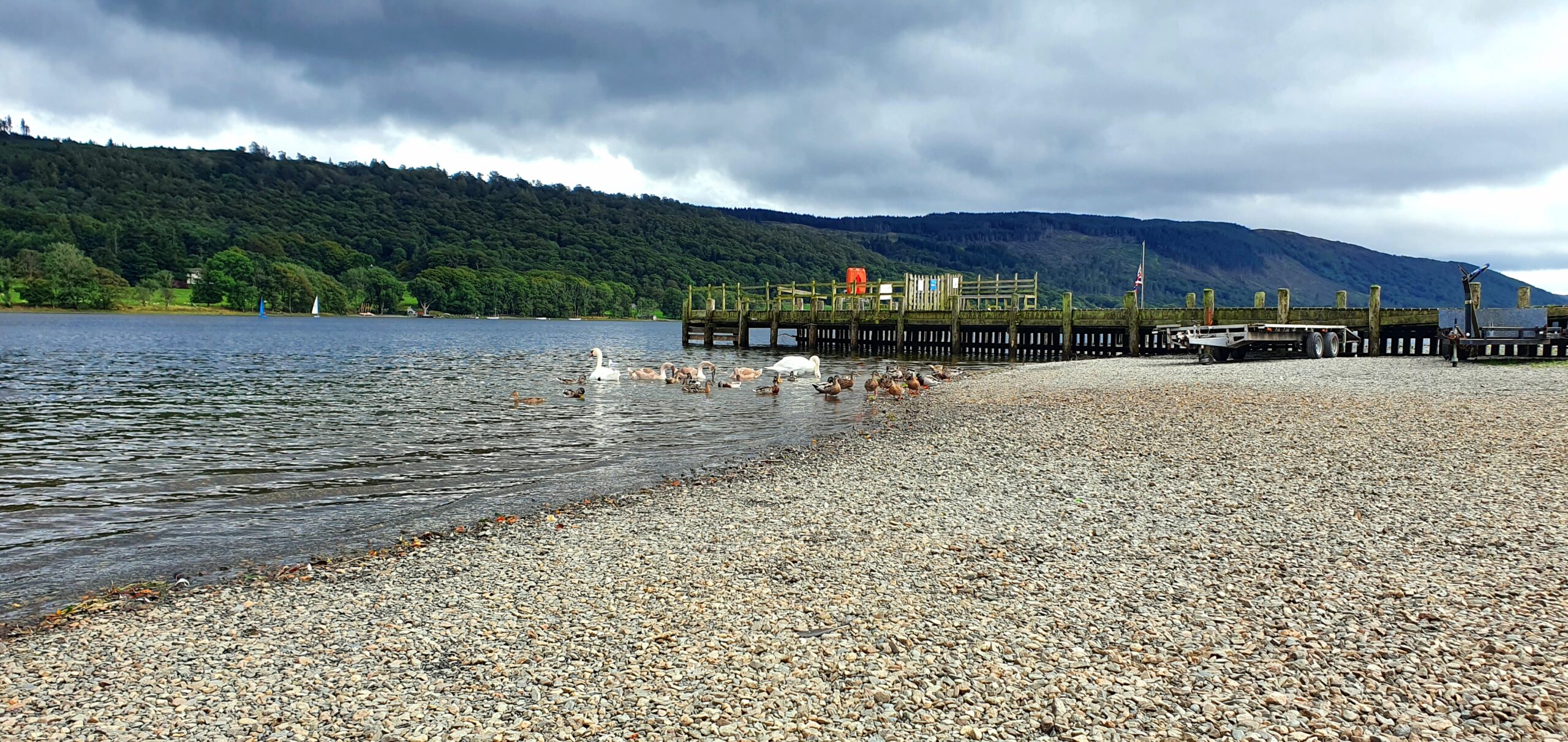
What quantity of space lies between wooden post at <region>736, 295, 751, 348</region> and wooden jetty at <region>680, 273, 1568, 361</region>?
3.7 inches

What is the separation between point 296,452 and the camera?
15.2 meters

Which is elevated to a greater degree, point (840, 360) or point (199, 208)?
point (199, 208)

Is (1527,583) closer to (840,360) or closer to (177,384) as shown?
(177,384)

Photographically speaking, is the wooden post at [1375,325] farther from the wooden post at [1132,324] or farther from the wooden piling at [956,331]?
the wooden piling at [956,331]

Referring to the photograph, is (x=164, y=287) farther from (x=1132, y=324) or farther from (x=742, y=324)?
(x=1132, y=324)

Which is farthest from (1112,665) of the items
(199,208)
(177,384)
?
(199,208)

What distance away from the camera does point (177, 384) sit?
2897cm

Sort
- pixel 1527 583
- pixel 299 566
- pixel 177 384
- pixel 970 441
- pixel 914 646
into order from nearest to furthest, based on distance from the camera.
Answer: pixel 914 646 → pixel 1527 583 → pixel 299 566 → pixel 970 441 → pixel 177 384

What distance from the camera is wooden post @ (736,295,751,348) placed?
184 feet

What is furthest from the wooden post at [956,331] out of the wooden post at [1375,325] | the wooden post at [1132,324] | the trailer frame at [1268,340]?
the wooden post at [1375,325]

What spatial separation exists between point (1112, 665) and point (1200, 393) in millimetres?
16487

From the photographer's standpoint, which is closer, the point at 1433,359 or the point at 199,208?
the point at 1433,359

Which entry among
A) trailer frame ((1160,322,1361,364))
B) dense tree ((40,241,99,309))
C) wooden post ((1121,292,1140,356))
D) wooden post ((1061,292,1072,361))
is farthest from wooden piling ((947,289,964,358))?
dense tree ((40,241,99,309))

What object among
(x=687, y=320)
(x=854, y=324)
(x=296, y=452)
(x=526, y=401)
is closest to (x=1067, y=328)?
(x=854, y=324)
